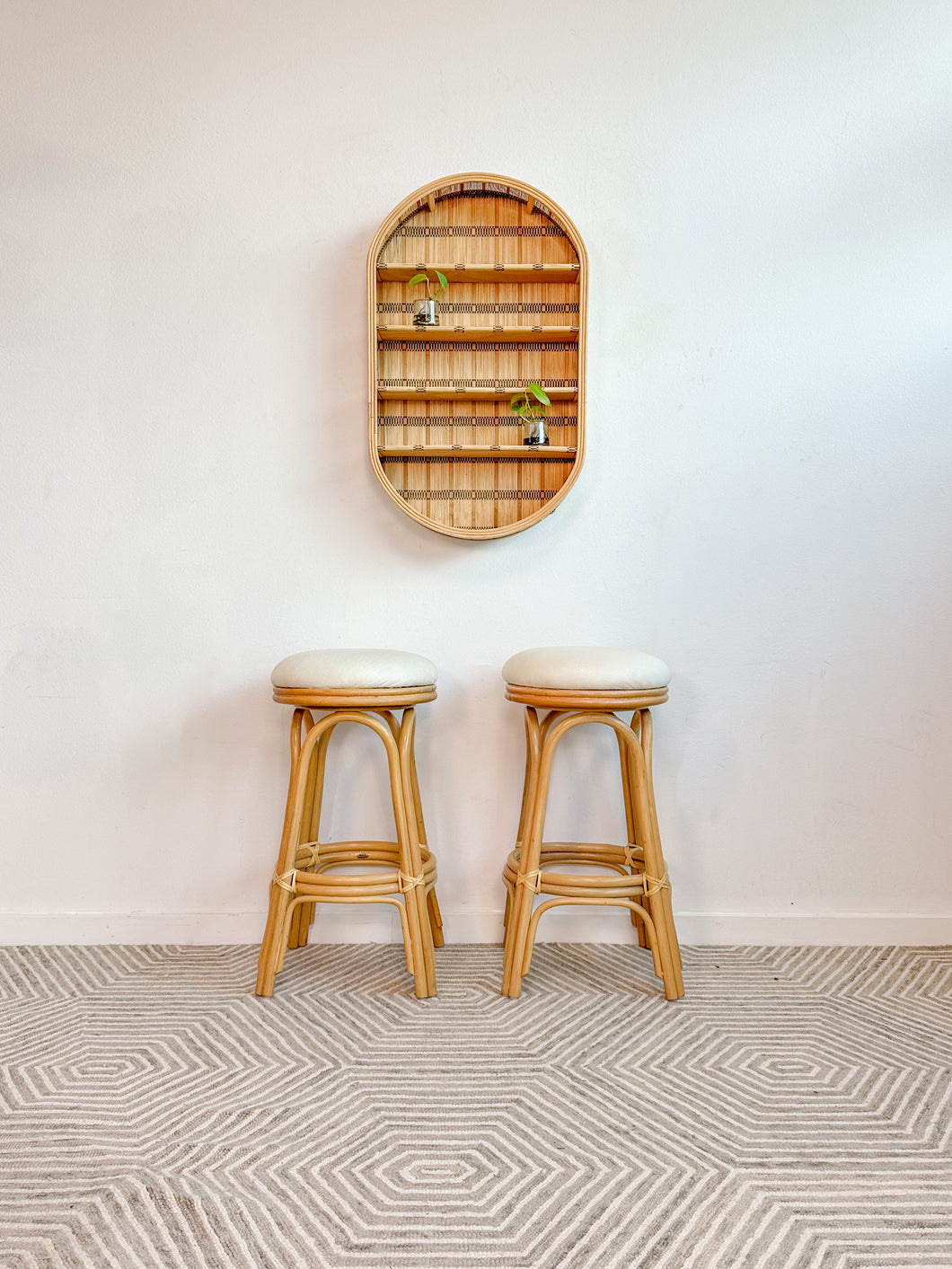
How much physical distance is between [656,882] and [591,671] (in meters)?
0.47

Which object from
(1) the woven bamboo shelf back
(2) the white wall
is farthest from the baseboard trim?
(1) the woven bamboo shelf back

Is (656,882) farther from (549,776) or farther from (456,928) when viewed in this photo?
(456,928)

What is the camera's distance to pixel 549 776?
186 centimetres

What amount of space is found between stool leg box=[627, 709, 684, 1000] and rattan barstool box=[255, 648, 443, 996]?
18.0 inches

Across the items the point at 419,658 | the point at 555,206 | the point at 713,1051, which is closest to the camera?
the point at 713,1051

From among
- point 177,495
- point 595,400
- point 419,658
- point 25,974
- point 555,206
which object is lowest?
point 25,974

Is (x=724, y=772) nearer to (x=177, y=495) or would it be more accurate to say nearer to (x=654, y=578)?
(x=654, y=578)

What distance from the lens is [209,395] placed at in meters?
2.13

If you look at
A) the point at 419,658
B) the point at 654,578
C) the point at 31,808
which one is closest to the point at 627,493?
the point at 654,578

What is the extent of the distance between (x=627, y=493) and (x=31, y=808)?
1623 mm

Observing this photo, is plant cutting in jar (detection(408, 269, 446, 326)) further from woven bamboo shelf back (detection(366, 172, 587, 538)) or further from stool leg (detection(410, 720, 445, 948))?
stool leg (detection(410, 720, 445, 948))

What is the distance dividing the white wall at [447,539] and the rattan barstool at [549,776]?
0.28 meters

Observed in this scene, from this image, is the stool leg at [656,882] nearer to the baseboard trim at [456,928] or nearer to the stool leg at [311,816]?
the baseboard trim at [456,928]

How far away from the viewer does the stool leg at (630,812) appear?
2.01m
